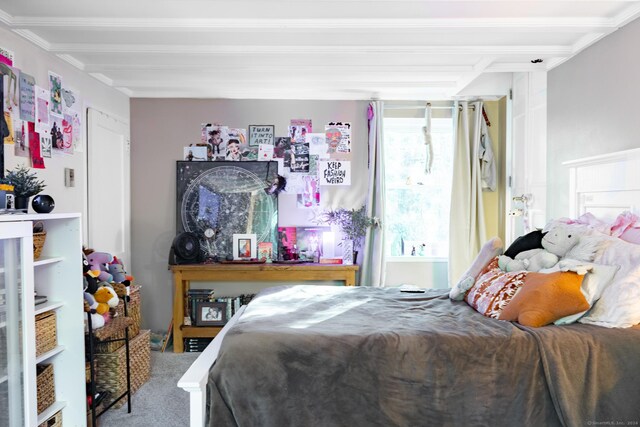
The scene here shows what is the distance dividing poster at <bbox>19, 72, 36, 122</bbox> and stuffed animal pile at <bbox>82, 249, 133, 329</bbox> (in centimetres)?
91

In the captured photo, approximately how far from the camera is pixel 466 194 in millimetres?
4758

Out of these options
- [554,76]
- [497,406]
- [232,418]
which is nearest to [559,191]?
[554,76]

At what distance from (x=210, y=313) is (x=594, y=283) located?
3130 mm

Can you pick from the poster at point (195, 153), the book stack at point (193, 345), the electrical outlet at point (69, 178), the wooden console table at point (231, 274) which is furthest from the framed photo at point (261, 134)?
the book stack at point (193, 345)

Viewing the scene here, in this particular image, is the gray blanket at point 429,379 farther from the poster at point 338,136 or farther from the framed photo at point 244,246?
the poster at point 338,136

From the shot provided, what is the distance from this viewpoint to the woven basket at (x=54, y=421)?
8.13 ft

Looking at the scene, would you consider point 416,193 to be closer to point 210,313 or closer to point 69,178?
point 210,313

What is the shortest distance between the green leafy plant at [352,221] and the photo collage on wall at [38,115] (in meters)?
2.23

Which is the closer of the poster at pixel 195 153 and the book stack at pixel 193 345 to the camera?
the book stack at pixel 193 345

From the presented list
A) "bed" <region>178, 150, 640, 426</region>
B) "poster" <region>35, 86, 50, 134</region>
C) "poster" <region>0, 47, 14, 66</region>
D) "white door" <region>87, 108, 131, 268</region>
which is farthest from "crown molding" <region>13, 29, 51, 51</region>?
"bed" <region>178, 150, 640, 426</region>

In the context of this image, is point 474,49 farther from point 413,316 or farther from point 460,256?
point 460,256

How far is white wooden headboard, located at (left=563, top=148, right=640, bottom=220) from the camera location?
2644mm

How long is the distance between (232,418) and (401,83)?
3186 millimetres

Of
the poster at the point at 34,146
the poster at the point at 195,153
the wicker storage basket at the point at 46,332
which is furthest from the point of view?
the poster at the point at 195,153
